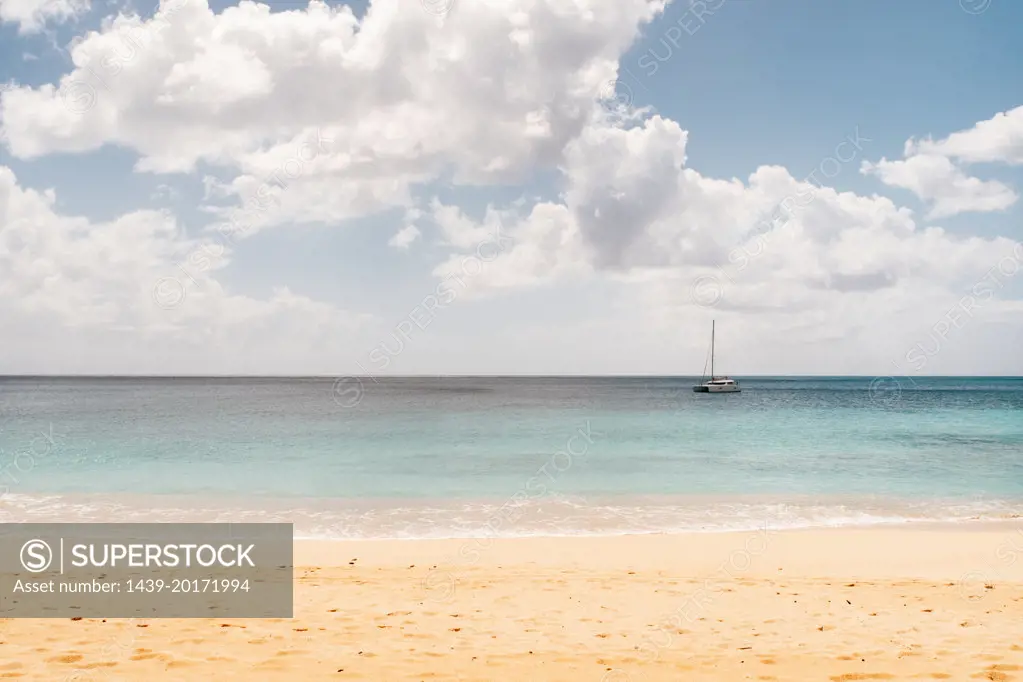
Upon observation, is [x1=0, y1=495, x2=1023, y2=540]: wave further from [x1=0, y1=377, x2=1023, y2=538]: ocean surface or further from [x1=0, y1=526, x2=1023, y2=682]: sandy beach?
[x1=0, y1=526, x2=1023, y2=682]: sandy beach

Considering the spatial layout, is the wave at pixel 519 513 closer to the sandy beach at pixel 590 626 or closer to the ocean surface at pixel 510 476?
the ocean surface at pixel 510 476

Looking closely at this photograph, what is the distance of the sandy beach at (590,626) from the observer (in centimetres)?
686

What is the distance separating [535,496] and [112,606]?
1350 cm

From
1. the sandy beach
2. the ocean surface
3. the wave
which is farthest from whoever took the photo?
the ocean surface

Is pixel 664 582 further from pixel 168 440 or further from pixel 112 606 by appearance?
pixel 168 440

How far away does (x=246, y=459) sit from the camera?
29.9 meters

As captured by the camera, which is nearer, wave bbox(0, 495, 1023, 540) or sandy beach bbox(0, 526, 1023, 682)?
sandy beach bbox(0, 526, 1023, 682)

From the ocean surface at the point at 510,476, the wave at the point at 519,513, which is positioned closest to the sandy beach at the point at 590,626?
the wave at the point at 519,513

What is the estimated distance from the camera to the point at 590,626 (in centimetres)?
842

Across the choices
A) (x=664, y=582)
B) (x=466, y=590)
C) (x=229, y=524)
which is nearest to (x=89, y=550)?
(x=229, y=524)

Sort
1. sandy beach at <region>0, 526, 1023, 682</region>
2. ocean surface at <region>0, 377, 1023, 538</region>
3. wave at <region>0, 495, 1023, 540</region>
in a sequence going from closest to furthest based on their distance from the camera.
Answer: sandy beach at <region>0, 526, 1023, 682</region>, wave at <region>0, 495, 1023, 540</region>, ocean surface at <region>0, 377, 1023, 538</region>

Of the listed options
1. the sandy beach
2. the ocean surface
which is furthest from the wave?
the sandy beach

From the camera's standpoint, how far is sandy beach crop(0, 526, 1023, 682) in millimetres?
6859

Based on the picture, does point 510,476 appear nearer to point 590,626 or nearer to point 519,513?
point 519,513
